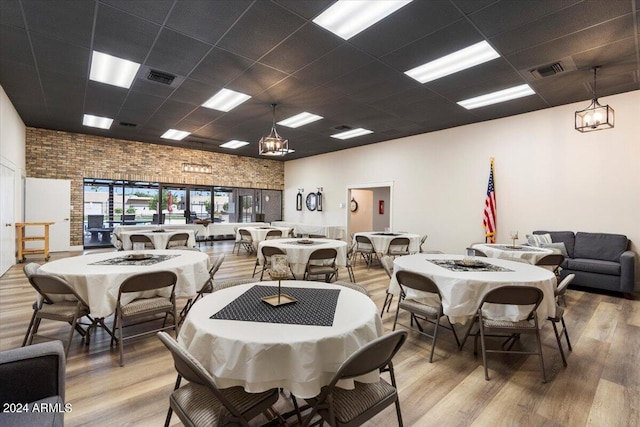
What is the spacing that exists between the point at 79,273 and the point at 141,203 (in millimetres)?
8367

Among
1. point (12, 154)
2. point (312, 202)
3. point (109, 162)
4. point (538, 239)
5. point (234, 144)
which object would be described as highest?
point (234, 144)

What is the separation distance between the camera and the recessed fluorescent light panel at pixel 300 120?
666cm

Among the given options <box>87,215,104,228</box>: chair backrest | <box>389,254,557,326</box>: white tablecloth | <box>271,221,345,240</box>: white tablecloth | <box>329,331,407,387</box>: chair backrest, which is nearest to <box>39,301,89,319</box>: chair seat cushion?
<box>329,331,407,387</box>: chair backrest

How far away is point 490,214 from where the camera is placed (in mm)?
6562

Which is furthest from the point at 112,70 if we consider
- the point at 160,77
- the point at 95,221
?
the point at 95,221

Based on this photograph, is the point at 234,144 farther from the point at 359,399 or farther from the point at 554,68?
the point at 359,399

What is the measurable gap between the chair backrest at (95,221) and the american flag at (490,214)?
10.8 m

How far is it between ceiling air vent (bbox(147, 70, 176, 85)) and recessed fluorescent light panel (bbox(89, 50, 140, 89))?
20cm

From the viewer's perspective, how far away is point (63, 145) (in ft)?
27.5

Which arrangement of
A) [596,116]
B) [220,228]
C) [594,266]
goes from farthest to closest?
[220,228] → [594,266] → [596,116]

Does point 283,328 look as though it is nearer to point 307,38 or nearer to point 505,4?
point 307,38

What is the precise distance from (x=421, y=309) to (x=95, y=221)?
404 inches

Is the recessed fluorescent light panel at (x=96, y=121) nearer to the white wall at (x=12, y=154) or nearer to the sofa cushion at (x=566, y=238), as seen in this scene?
the white wall at (x=12, y=154)

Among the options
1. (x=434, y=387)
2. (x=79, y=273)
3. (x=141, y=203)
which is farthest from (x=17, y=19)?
(x=141, y=203)
